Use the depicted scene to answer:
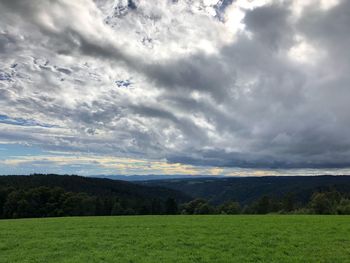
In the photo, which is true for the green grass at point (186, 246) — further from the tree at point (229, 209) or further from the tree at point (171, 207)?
the tree at point (171, 207)

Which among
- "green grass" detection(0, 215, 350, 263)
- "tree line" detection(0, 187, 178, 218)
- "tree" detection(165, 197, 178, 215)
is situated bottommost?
"tree" detection(165, 197, 178, 215)

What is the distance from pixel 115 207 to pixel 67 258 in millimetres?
103449

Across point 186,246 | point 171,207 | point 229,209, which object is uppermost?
point 186,246

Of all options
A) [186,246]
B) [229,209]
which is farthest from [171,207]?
[186,246]

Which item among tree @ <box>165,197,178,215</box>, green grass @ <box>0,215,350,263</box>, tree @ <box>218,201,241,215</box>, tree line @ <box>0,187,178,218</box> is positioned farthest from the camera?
tree @ <box>165,197,178,215</box>

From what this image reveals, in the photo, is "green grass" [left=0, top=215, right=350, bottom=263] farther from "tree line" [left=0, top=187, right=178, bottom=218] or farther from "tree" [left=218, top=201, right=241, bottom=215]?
"tree" [left=218, top=201, right=241, bottom=215]

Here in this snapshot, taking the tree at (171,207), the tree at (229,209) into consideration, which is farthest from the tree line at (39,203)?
the tree at (229,209)

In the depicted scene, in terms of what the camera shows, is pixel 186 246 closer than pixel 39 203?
Yes

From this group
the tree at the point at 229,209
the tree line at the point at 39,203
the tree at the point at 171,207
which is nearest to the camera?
the tree line at the point at 39,203

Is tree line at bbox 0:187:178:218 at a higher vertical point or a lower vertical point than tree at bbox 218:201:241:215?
higher

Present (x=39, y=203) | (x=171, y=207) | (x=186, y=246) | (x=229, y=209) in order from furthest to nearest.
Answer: (x=171, y=207) → (x=229, y=209) → (x=39, y=203) → (x=186, y=246)

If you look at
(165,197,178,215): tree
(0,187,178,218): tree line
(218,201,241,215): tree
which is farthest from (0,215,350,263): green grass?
(165,197,178,215): tree

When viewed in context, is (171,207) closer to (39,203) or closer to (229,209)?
(229,209)

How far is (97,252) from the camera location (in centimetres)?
1692
